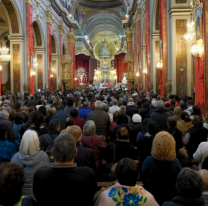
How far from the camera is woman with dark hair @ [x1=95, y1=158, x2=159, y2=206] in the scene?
2.33m

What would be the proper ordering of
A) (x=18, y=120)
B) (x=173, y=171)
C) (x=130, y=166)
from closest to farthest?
1. (x=130, y=166)
2. (x=173, y=171)
3. (x=18, y=120)

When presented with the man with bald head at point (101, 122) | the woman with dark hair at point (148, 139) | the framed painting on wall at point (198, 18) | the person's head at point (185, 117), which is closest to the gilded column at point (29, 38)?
the framed painting on wall at point (198, 18)

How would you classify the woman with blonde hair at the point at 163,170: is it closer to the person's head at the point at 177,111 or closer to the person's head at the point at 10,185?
the person's head at the point at 10,185

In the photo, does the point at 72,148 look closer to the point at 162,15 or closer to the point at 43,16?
the point at 162,15

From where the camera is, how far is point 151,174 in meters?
3.29

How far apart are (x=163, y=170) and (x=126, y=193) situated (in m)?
1.05

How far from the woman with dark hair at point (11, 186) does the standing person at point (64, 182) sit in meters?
0.31

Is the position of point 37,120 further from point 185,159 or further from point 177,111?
point 177,111

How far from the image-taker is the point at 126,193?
7.70 ft

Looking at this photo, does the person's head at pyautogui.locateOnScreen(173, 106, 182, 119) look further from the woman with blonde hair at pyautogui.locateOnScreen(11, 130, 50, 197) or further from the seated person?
the seated person

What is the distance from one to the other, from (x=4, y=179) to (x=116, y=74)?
45.6 m

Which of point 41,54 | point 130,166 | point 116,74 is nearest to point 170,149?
point 130,166

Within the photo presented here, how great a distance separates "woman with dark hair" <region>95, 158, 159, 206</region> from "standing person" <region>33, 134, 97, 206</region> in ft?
0.74

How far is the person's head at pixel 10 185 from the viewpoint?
6.97 feet
